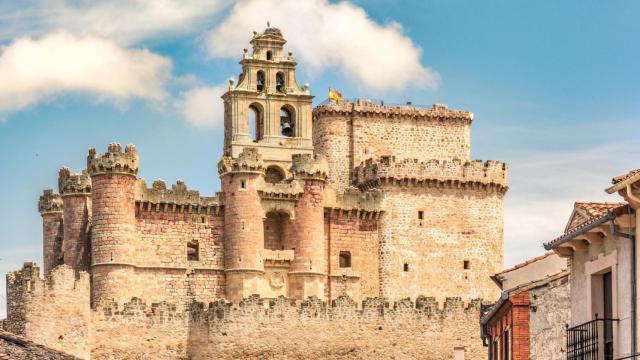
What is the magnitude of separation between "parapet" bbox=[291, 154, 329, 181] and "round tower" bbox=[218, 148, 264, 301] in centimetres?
183

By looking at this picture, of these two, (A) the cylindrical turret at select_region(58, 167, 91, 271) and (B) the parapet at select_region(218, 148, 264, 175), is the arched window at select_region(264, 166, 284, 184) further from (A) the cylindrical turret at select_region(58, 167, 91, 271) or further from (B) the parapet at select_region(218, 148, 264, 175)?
(A) the cylindrical turret at select_region(58, 167, 91, 271)

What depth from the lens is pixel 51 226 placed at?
77.6 meters

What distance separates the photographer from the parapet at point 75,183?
74.8m

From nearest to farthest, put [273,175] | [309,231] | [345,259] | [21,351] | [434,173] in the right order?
[21,351] < [309,231] < [345,259] < [273,175] < [434,173]

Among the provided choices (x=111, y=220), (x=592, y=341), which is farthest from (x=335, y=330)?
(x=592, y=341)

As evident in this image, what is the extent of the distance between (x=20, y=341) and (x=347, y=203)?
40333 mm

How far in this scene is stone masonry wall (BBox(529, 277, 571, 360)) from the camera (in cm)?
3919

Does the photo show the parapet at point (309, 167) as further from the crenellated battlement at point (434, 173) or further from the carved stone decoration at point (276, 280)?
the crenellated battlement at point (434, 173)

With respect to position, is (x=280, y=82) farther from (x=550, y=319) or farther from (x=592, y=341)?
(x=592, y=341)

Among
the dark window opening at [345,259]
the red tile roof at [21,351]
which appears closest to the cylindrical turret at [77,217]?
the dark window opening at [345,259]

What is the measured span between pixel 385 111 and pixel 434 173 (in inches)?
203

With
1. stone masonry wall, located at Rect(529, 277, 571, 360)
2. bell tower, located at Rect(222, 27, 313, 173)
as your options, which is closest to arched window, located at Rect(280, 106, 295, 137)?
bell tower, located at Rect(222, 27, 313, 173)

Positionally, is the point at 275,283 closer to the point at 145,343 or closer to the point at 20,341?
the point at 145,343

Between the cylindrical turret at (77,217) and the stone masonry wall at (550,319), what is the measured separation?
3611cm
